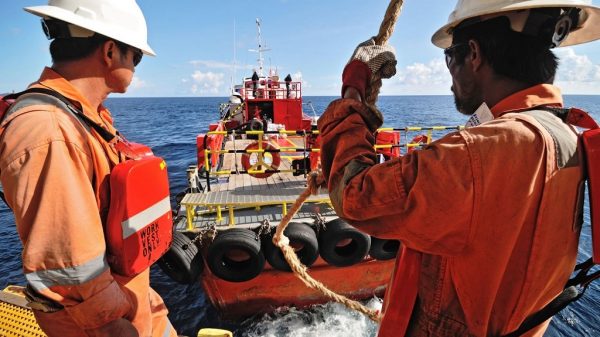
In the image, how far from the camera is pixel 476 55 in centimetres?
135

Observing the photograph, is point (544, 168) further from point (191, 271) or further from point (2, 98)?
point (191, 271)

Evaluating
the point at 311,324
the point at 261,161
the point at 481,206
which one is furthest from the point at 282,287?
the point at 481,206

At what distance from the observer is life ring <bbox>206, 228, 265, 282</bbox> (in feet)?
15.3

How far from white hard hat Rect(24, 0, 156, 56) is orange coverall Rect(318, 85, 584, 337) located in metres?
1.26

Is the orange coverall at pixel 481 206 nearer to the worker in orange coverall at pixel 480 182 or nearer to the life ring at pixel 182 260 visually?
the worker in orange coverall at pixel 480 182

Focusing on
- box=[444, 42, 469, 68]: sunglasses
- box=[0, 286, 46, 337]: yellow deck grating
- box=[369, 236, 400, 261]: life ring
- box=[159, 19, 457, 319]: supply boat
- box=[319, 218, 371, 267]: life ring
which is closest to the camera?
box=[444, 42, 469, 68]: sunglasses

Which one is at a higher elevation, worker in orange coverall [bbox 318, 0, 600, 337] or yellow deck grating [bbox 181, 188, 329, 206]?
worker in orange coverall [bbox 318, 0, 600, 337]

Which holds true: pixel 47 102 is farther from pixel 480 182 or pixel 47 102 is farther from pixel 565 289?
pixel 565 289

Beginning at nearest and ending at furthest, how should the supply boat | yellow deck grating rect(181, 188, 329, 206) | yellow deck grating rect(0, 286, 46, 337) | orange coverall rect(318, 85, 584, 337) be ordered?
orange coverall rect(318, 85, 584, 337) < yellow deck grating rect(0, 286, 46, 337) < the supply boat < yellow deck grating rect(181, 188, 329, 206)

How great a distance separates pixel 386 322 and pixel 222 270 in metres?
3.74

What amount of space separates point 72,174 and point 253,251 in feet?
11.6

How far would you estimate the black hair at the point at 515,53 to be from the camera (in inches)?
50.0

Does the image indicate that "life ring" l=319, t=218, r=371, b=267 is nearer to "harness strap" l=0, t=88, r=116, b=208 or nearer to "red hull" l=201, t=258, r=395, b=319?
"red hull" l=201, t=258, r=395, b=319

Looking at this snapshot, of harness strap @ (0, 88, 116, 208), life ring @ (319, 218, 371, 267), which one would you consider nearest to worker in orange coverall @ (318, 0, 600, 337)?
harness strap @ (0, 88, 116, 208)
